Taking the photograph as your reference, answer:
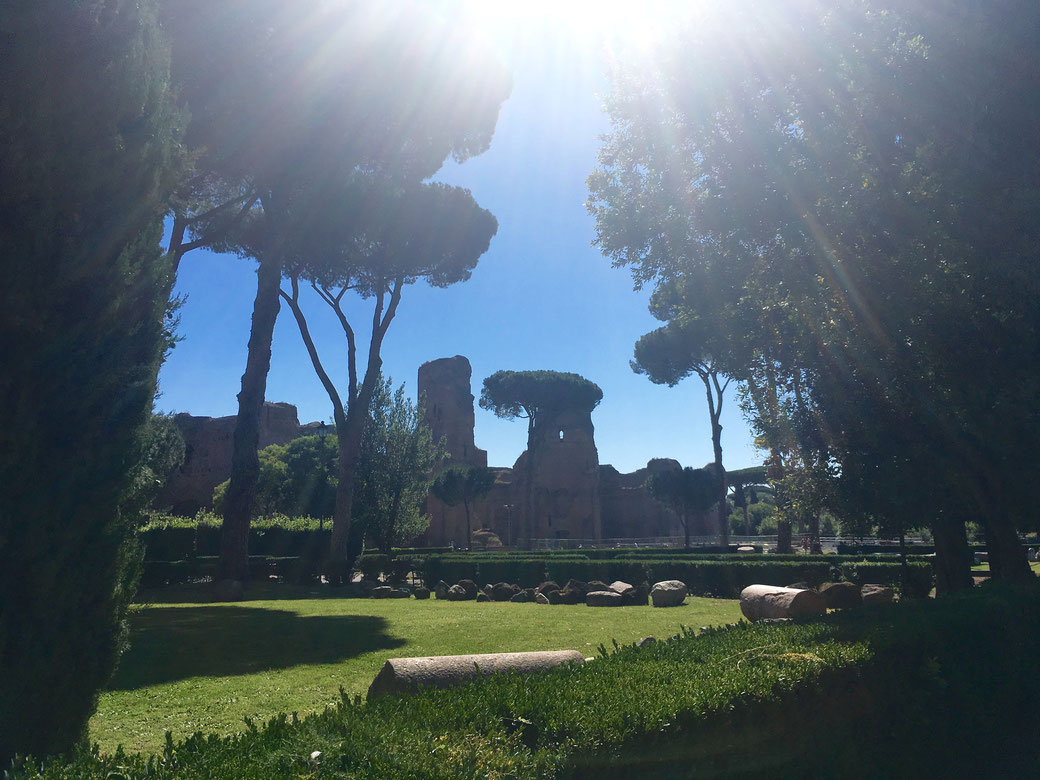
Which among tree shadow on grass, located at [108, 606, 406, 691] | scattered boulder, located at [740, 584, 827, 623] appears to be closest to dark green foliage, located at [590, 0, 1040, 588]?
scattered boulder, located at [740, 584, 827, 623]

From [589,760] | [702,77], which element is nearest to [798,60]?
[702,77]

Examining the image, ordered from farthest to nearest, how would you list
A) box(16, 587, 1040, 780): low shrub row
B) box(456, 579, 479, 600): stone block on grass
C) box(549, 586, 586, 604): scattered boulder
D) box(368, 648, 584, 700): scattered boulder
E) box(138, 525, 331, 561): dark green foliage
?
box(138, 525, 331, 561): dark green foliage
box(456, 579, 479, 600): stone block on grass
box(549, 586, 586, 604): scattered boulder
box(368, 648, 584, 700): scattered boulder
box(16, 587, 1040, 780): low shrub row

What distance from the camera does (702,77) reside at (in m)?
10.1

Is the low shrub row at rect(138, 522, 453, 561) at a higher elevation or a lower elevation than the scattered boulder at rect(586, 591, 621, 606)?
higher

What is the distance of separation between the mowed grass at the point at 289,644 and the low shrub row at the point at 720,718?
1.99 m

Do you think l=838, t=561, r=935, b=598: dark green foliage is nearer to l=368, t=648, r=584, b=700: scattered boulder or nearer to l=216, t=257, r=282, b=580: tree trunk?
l=368, t=648, r=584, b=700: scattered boulder

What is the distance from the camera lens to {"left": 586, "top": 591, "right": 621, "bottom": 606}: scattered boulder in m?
14.6

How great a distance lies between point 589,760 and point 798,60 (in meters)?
9.47

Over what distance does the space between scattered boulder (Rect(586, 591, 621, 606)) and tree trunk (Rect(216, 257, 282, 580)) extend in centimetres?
896

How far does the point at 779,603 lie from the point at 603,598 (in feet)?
17.0

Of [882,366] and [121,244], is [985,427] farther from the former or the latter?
[121,244]

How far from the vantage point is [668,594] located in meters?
14.2

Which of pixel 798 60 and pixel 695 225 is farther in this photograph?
pixel 695 225

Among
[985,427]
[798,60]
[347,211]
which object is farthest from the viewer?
[347,211]
